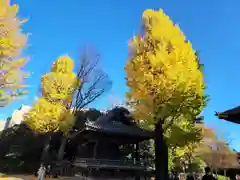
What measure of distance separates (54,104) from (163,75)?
1156 cm

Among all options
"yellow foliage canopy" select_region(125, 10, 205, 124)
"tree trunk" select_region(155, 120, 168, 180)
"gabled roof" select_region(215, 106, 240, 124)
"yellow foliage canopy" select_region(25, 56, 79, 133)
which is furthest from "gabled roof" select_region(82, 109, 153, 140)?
"gabled roof" select_region(215, 106, 240, 124)

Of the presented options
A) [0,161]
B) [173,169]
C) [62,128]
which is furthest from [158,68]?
[0,161]

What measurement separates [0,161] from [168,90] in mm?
19852

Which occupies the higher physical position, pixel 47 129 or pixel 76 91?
pixel 76 91

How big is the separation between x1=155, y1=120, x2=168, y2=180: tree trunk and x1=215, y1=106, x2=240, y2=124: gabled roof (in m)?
8.15

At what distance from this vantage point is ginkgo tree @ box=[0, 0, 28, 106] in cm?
862

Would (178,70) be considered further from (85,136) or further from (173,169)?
(173,169)

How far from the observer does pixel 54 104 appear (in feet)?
68.6

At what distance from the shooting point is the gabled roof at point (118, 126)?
1473 centimetres

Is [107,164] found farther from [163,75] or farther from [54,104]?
[54,104]

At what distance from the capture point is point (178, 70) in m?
12.8

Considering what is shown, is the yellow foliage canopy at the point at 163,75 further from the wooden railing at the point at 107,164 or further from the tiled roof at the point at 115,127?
the wooden railing at the point at 107,164

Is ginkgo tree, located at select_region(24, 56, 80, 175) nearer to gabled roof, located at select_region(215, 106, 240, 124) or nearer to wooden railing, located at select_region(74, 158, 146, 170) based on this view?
wooden railing, located at select_region(74, 158, 146, 170)

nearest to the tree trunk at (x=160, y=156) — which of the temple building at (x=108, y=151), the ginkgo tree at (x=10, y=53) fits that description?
the temple building at (x=108, y=151)
